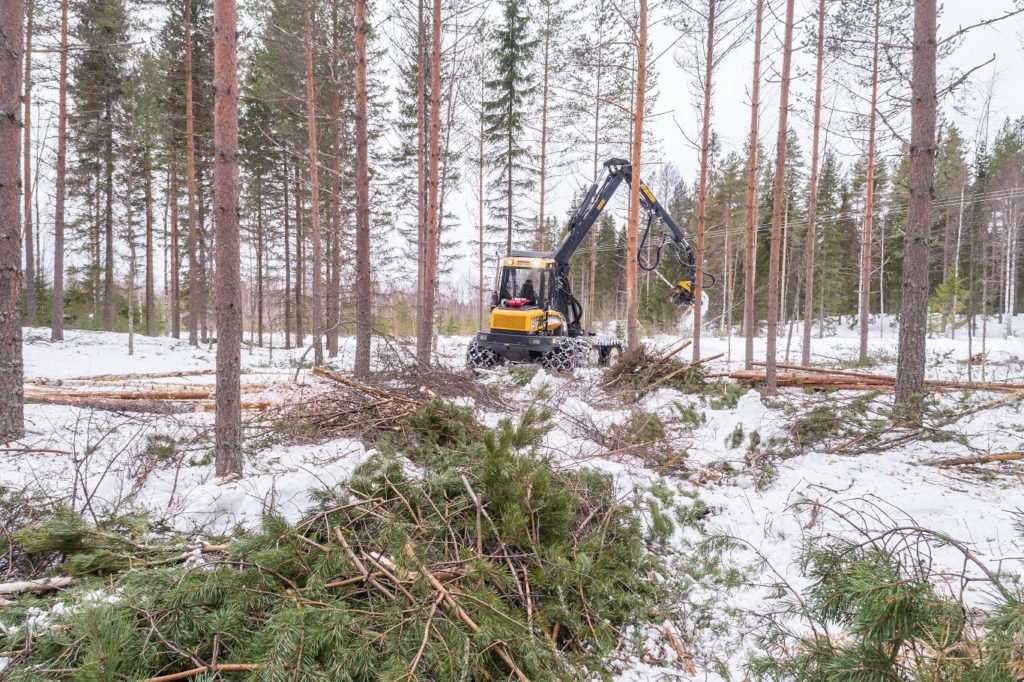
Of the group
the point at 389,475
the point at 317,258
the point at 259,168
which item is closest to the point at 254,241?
the point at 259,168

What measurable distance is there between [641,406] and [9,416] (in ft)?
25.4

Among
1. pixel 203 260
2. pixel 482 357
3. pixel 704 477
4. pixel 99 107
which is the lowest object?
pixel 704 477

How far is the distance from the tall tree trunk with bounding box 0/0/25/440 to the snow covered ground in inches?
15.4

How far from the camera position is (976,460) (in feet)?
14.9

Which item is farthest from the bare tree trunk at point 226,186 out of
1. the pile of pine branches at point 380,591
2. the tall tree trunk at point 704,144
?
the tall tree trunk at point 704,144

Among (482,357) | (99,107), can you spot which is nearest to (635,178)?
(482,357)

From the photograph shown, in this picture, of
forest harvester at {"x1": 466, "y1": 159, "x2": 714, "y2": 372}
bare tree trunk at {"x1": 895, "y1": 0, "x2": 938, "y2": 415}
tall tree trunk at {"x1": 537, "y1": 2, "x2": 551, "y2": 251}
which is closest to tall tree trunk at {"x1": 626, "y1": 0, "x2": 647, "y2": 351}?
forest harvester at {"x1": 466, "y1": 159, "x2": 714, "y2": 372}

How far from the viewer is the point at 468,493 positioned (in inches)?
116

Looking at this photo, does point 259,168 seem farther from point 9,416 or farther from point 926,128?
point 926,128

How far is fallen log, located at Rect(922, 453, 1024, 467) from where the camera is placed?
4509mm

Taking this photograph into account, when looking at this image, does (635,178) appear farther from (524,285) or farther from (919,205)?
(919,205)

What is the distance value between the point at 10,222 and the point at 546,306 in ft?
29.0

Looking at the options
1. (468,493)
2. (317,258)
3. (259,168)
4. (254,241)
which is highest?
(259,168)

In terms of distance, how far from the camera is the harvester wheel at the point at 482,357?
11.3 m
